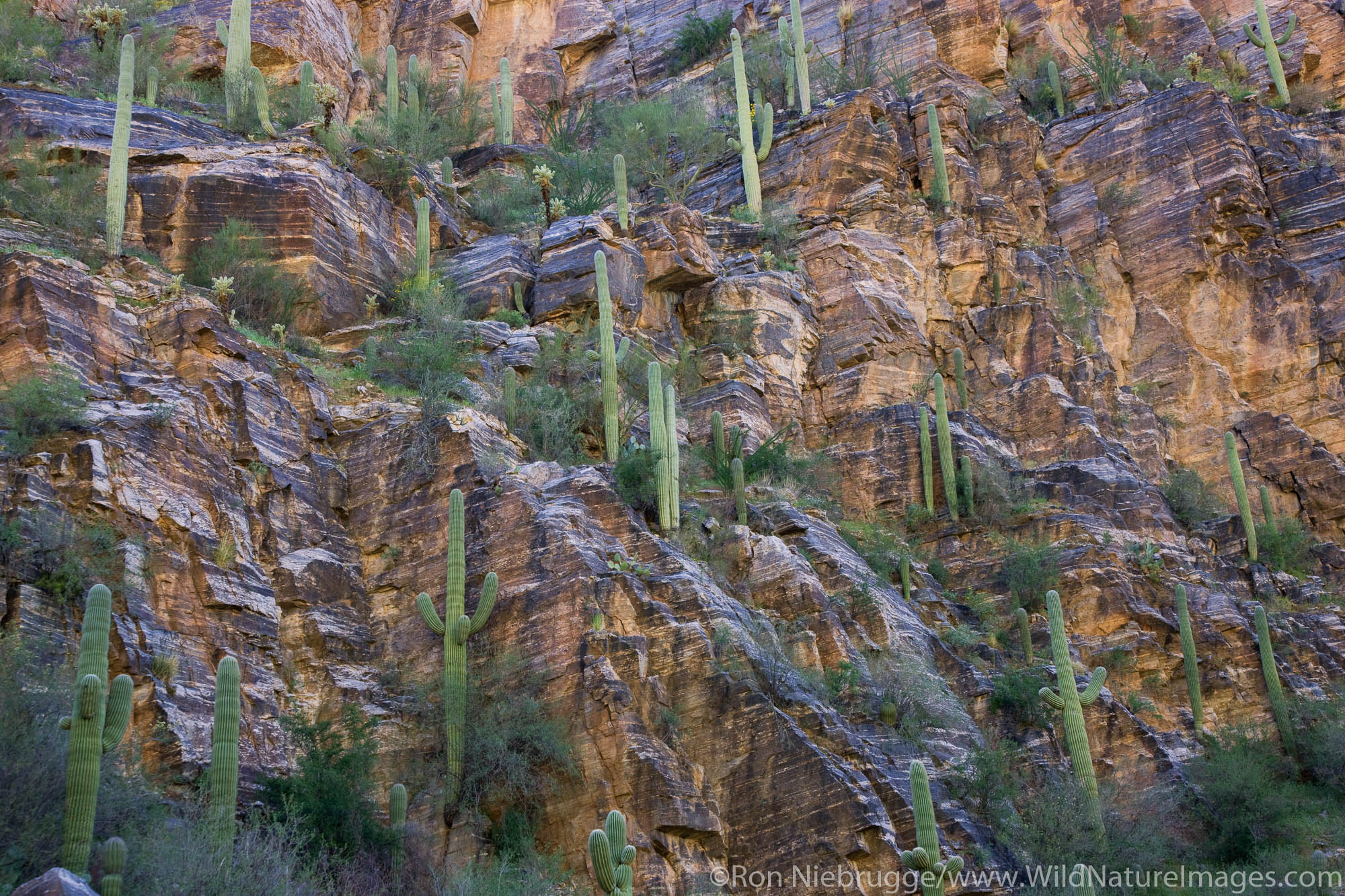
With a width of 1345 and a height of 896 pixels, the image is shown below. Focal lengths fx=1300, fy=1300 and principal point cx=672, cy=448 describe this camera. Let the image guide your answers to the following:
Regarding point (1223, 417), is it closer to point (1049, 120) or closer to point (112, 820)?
point (1049, 120)

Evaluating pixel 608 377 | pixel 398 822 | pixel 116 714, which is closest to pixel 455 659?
pixel 398 822

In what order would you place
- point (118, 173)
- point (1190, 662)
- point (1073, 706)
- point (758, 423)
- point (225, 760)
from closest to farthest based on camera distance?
1. point (225, 760)
2. point (1073, 706)
3. point (118, 173)
4. point (1190, 662)
5. point (758, 423)

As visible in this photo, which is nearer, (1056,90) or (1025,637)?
(1025,637)

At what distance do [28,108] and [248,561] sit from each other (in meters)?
11.4

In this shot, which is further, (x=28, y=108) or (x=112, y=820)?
(x=28, y=108)

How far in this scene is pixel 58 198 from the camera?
20.3 meters

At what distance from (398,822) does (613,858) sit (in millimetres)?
2520

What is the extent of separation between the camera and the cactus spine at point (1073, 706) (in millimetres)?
17781

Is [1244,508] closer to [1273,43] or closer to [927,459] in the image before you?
[927,459]

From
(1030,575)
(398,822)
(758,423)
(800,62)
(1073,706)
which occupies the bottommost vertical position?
(398,822)

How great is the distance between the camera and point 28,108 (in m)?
22.8

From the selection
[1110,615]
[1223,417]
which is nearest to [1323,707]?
[1110,615]

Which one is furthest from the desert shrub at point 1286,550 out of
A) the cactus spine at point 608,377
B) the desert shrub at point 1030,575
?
the cactus spine at point 608,377

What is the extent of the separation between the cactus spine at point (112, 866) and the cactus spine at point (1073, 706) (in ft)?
40.2
